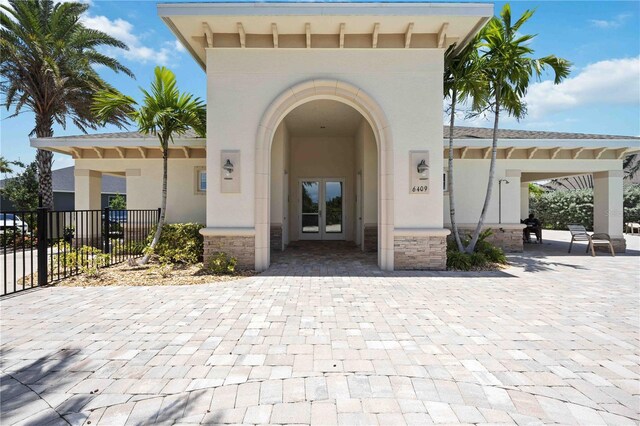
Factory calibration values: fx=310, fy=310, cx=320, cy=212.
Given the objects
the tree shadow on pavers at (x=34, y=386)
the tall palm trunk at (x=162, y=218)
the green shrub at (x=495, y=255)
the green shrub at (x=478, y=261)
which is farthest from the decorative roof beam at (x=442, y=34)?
the tree shadow on pavers at (x=34, y=386)

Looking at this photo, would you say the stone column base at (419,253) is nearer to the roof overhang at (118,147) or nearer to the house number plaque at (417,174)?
the house number plaque at (417,174)

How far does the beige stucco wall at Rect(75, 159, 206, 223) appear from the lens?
1062 cm

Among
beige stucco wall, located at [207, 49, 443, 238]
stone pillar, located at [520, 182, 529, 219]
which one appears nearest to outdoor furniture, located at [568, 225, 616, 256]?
stone pillar, located at [520, 182, 529, 219]

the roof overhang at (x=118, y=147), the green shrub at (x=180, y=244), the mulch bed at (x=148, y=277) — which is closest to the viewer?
the mulch bed at (x=148, y=277)

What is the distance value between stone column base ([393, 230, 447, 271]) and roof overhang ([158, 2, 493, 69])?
4.71 m

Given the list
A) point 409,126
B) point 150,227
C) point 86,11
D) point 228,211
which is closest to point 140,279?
point 228,211

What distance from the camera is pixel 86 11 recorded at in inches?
513

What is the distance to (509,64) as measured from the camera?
26.6 ft

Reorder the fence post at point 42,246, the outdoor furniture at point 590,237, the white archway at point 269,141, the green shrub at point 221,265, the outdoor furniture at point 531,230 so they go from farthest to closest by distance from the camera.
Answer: the outdoor furniture at point 531,230
the outdoor furniture at point 590,237
the white archway at point 269,141
the green shrub at point 221,265
the fence post at point 42,246

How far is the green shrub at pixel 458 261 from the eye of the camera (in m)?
7.91

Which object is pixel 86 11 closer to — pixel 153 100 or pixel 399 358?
pixel 153 100

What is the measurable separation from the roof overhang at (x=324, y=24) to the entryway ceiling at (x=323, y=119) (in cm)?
232

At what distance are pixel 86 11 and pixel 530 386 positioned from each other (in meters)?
18.5

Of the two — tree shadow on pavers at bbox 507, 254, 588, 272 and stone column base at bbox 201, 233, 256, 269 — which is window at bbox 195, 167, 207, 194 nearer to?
stone column base at bbox 201, 233, 256, 269
